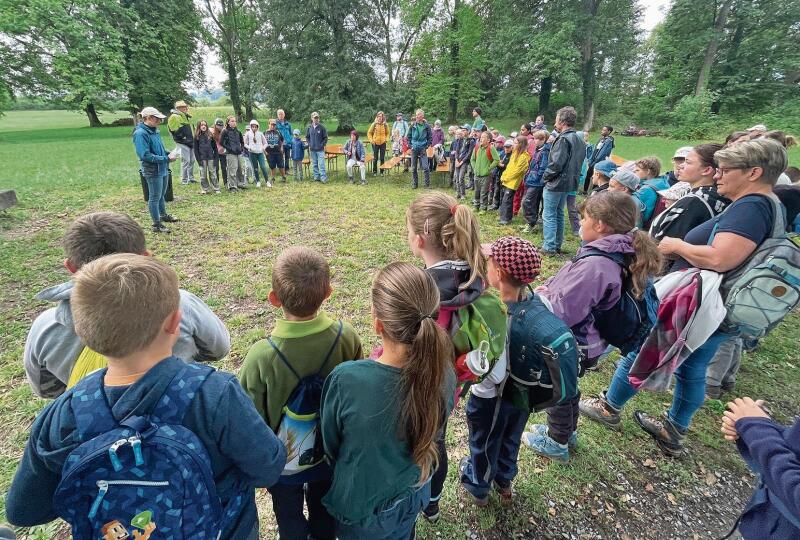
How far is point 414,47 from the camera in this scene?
28.9 meters

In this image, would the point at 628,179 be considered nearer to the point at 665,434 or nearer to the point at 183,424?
the point at 665,434

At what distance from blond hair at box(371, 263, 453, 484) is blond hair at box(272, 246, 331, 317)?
0.32 meters

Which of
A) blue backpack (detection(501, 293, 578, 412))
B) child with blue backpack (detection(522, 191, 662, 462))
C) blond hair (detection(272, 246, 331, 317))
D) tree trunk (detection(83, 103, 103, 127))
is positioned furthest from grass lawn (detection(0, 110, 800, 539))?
tree trunk (detection(83, 103, 103, 127))

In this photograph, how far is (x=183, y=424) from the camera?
1005 millimetres

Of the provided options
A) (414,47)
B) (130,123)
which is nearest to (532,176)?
(414,47)

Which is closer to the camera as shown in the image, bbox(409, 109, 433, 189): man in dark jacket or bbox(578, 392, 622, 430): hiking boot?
bbox(578, 392, 622, 430): hiking boot

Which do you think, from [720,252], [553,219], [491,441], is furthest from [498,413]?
[553,219]

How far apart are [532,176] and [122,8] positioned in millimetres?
29446

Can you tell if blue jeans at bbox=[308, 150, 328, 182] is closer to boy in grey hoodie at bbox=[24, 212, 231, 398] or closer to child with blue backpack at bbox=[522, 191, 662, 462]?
boy in grey hoodie at bbox=[24, 212, 231, 398]

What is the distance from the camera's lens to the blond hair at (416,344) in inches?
49.0

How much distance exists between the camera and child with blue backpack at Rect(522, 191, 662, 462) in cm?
205

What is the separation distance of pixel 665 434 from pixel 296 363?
8.77ft

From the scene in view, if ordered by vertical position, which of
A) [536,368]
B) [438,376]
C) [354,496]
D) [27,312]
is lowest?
[27,312]

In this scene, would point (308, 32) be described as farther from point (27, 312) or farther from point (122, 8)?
point (27, 312)
